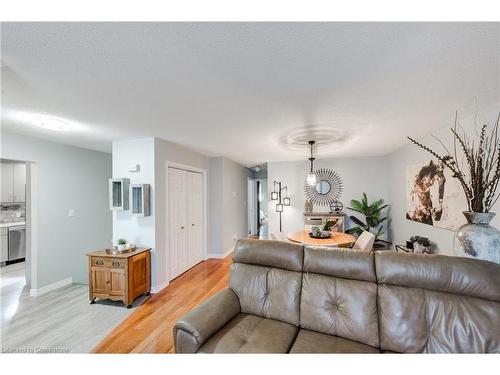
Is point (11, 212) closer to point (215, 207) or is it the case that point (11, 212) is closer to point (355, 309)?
point (215, 207)

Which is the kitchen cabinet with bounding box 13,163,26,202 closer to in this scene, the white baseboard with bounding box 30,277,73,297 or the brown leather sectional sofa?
the white baseboard with bounding box 30,277,73,297

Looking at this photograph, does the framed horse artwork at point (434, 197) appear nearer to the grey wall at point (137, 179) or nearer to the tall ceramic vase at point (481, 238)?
the tall ceramic vase at point (481, 238)

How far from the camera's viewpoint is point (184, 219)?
13.0 ft

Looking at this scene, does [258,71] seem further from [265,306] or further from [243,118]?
[265,306]

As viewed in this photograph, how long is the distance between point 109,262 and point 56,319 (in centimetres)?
75

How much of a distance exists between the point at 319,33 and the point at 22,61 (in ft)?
5.90

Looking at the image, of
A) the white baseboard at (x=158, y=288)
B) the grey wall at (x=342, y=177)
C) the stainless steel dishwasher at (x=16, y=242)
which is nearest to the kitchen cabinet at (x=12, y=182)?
the stainless steel dishwasher at (x=16, y=242)

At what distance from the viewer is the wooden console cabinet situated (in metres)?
2.68

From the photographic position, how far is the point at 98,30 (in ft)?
3.38

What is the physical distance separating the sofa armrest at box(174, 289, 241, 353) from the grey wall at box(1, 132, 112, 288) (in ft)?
10.5

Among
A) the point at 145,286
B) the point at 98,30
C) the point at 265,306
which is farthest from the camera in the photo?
the point at 145,286

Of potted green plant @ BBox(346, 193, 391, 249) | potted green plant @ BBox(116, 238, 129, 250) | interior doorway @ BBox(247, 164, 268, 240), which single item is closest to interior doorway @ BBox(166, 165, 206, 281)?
potted green plant @ BBox(116, 238, 129, 250)
